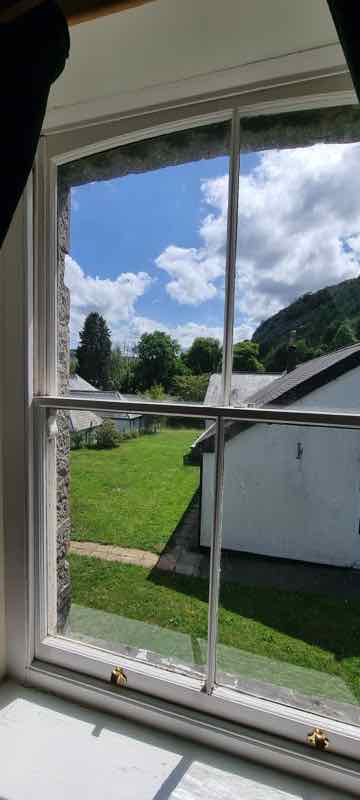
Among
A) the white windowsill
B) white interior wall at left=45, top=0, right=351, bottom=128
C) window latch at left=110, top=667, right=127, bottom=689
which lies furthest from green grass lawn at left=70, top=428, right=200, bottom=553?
white interior wall at left=45, top=0, right=351, bottom=128

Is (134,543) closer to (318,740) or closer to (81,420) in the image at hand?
(81,420)

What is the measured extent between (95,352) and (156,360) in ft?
0.63

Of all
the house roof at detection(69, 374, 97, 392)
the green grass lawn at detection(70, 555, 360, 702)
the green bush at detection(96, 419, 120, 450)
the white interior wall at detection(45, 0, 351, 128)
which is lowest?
the green grass lawn at detection(70, 555, 360, 702)

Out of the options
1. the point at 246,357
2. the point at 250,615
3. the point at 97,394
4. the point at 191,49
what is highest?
the point at 191,49

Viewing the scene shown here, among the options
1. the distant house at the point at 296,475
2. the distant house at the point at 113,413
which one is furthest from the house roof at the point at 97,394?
the distant house at the point at 296,475

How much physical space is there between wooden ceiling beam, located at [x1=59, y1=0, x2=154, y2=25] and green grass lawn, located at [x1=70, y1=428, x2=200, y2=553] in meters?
0.88

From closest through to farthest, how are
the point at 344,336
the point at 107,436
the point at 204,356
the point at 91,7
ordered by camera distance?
the point at 91,7, the point at 344,336, the point at 204,356, the point at 107,436

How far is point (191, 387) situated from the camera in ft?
3.25

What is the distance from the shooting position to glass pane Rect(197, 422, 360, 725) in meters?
0.88

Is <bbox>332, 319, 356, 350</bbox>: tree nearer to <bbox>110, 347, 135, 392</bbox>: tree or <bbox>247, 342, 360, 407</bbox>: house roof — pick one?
<bbox>247, 342, 360, 407</bbox>: house roof

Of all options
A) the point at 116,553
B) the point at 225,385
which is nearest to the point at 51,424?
the point at 116,553

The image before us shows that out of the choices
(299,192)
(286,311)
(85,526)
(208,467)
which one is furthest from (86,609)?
(299,192)

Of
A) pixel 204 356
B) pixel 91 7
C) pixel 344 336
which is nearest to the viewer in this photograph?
pixel 91 7

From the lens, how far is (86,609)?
1.10 m
